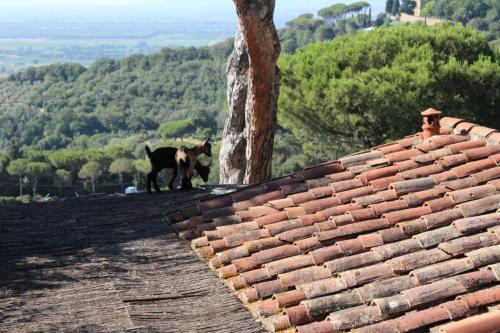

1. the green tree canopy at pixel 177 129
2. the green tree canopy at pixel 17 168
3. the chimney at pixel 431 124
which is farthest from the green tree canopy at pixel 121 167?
the chimney at pixel 431 124

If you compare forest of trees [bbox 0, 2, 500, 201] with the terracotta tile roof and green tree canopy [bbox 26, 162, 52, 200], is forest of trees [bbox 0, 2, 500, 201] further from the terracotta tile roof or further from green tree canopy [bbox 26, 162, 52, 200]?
the terracotta tile roof

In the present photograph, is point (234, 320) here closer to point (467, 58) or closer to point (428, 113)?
point (428, 113)

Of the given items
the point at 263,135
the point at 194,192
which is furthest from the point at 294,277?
the point at 263,135

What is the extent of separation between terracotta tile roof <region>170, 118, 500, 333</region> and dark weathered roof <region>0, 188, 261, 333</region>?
166mm

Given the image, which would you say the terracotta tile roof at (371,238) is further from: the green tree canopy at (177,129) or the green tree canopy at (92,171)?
the green tree canopy at (177,129)

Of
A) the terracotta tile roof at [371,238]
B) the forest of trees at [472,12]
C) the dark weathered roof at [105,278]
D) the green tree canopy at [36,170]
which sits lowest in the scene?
the green tree canopy at [36,170]

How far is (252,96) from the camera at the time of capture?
9.30 m

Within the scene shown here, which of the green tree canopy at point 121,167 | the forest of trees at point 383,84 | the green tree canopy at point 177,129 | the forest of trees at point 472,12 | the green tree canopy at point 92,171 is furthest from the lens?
the forest of trees at point 472,12

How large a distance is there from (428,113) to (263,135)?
4084 mm

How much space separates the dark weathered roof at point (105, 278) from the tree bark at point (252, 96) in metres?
3.31

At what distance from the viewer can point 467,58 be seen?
16.8m

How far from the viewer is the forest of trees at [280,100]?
1554 centimetres

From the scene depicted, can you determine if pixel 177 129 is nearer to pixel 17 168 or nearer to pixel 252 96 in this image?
pixel 17 168

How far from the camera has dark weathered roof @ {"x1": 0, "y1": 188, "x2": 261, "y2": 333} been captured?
3807 millimetres
